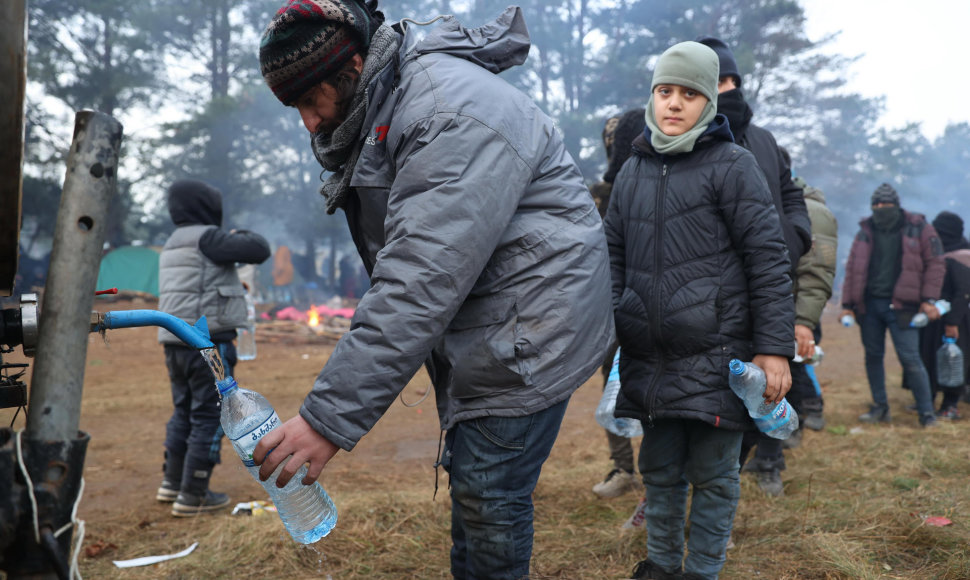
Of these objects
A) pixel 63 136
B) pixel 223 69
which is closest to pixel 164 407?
pixel 63 136

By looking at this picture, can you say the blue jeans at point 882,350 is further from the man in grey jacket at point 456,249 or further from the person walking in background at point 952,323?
the man in grey jacket at point 456,249

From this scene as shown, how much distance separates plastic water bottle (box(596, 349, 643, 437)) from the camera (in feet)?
10.9

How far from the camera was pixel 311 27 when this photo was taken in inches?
80.0

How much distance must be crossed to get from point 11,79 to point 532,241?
1307mm

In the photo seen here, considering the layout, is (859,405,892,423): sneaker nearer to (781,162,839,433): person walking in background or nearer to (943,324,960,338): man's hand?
(943,324,960,338): man's hand

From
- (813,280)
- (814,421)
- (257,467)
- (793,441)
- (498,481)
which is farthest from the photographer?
(814,421)

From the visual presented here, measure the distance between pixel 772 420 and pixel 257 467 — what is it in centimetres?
195

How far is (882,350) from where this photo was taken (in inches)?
282

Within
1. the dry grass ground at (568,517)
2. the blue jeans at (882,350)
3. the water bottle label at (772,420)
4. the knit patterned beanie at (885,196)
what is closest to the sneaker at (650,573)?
the dry grass ground at (568,517)

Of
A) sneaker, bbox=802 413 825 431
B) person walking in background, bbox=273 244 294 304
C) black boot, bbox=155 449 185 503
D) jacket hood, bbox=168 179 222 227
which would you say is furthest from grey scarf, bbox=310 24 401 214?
person walking in background, bbox=273 244 294 304

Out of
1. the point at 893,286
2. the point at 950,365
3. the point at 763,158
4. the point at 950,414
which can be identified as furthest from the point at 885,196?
the point at 763,158

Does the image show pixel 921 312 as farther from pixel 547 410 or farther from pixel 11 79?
pixel 11 79

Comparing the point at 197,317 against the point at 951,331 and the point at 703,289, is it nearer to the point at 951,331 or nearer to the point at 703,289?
the point at 703,289

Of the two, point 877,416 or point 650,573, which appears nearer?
point 650,573
